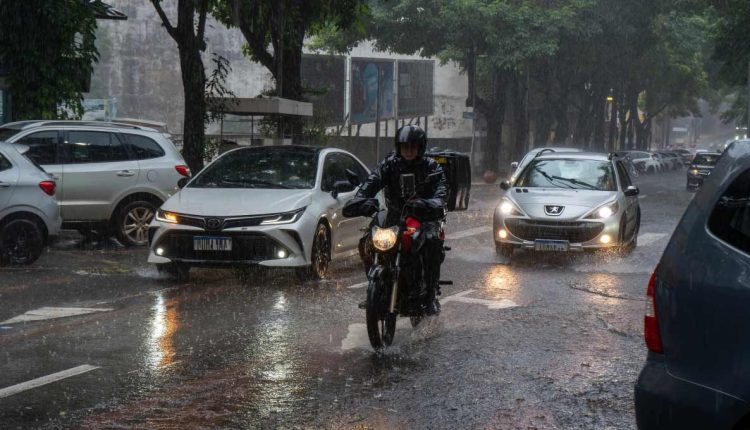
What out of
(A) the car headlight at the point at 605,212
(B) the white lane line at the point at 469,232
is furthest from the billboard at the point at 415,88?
(A) the car headlight at the point at 605,212

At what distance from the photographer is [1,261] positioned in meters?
12.9

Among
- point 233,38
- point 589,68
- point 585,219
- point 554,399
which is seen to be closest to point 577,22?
point 589,68

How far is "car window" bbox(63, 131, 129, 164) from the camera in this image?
14867mm

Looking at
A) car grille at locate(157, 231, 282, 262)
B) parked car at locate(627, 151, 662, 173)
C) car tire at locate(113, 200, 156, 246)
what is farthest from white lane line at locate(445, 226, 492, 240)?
parked car at locate(627, 151, 662, 173)

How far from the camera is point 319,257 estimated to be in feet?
38.5

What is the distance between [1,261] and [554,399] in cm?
851

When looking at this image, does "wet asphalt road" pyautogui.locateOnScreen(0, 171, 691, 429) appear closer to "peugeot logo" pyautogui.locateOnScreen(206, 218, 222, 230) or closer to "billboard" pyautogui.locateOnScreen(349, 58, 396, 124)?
"peugeot logo" pyautogui.locateOnScreen(206, 218, 222, 230)

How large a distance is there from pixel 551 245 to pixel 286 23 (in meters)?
9.79

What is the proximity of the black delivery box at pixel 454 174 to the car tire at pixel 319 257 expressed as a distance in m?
1.52

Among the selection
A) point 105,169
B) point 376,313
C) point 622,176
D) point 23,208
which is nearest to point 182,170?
point 105,169

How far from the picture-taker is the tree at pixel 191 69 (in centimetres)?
1865

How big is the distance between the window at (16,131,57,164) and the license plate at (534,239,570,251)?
21.9 ft

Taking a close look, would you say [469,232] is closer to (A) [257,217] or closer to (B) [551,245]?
(B) [551,245]

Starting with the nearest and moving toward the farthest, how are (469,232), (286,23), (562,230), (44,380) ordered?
1. (44,380)
2. (562,230)
3. (469,232)
4. (286,23)
